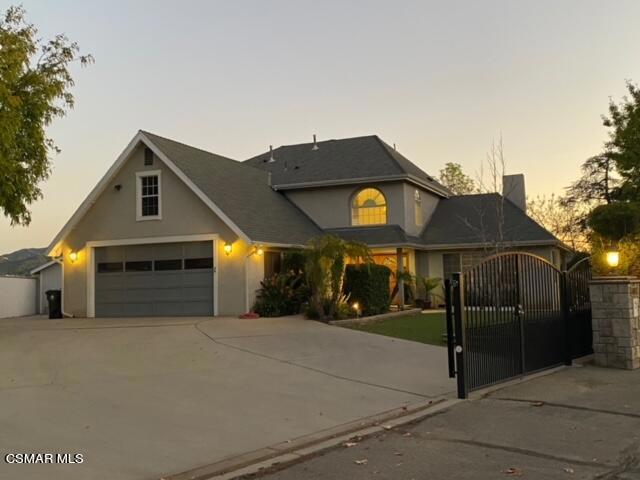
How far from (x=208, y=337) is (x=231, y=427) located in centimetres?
716

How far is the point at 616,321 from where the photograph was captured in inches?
465

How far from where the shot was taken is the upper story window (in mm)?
25438

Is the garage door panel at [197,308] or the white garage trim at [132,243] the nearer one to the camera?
the white garage trim at [132,243]

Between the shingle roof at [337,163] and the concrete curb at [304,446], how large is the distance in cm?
1636

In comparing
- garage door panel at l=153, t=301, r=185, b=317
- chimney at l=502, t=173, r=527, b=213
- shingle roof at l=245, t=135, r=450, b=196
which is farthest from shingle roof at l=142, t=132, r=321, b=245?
chimney at l=502, t=173, r=527, b=213

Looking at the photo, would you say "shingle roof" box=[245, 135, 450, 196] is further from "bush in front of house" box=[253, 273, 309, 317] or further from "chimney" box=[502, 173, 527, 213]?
"bush in front of house" box=[253, 273, 309, 317]

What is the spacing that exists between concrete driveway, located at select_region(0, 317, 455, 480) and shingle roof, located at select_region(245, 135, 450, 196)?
1029 centimetres

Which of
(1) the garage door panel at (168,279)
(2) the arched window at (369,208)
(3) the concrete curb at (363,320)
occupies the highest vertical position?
(2) the arched window at (369,208)

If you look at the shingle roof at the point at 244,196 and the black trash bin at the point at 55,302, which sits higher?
the shingle roof at the point at 244,196

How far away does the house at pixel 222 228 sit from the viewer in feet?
64.0

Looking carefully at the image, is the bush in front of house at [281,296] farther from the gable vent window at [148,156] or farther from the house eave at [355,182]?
the house eave at [355,182]

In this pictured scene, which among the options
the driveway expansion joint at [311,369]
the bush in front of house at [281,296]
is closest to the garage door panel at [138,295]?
the bush in front of house at [281,296]

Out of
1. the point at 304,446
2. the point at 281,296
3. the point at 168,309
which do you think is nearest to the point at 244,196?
the point at 281,296

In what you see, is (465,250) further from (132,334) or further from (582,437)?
(582,437)
